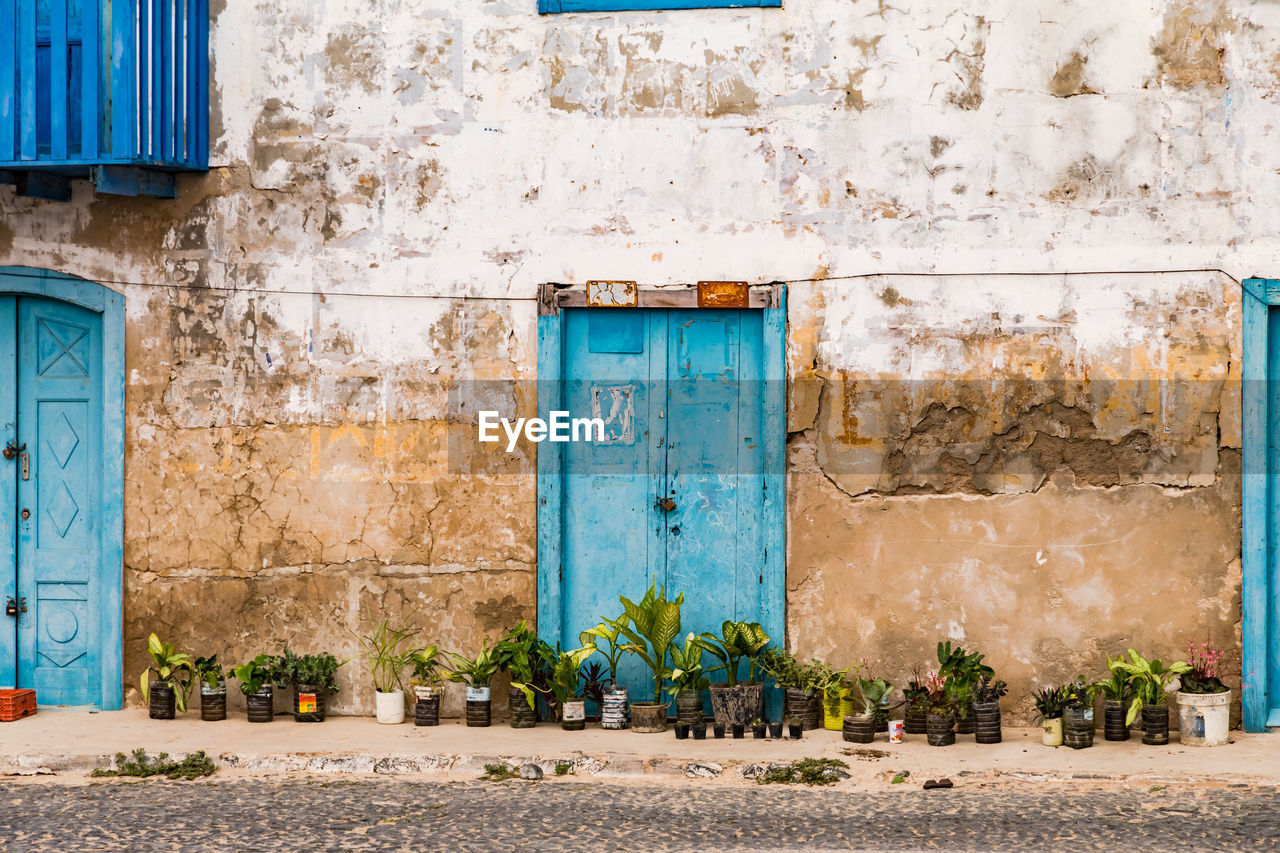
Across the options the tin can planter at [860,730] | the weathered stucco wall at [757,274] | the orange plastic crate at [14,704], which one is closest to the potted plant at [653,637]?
the weathered stucco wall at [757,274]

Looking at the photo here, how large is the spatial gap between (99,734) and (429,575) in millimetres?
1973

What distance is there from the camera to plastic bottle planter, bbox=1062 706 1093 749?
701 centimetres

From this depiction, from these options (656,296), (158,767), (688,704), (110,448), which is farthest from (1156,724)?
(110,448)

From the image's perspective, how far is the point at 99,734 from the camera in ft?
23.9

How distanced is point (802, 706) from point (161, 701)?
3659mm

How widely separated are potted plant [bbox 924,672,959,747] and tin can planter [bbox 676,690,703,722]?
4.08ft

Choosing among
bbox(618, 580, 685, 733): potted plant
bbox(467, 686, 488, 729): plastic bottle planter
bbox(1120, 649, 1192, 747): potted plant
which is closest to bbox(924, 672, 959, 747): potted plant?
bbox(1120, 649, 1192, 747): potted plant

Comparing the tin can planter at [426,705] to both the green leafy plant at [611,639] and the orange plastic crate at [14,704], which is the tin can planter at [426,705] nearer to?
the green leafy plant at [611,639]

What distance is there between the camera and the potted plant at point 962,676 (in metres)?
7.20

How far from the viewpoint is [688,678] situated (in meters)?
7.45

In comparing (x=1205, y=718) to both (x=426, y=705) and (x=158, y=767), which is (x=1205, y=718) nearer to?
(x=426, y=705)

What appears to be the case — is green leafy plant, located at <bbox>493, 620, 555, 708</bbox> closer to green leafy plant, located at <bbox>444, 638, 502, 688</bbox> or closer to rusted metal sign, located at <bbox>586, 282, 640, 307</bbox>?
green leafy plant, located at <bbox>444, 638, 502, 688</bbox>

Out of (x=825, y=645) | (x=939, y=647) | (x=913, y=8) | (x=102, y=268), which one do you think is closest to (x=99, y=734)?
(x=102, y=268)

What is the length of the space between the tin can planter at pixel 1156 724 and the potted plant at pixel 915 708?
1152 mm
